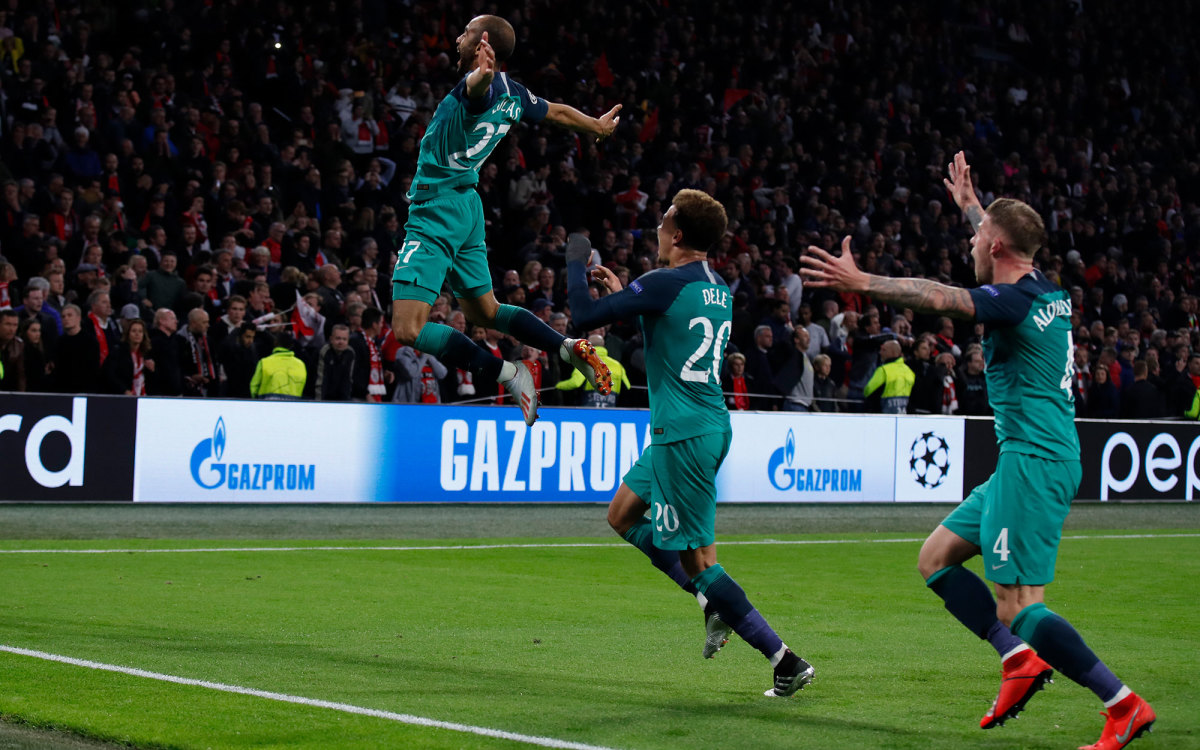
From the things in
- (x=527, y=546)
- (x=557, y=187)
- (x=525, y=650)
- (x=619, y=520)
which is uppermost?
(x=557, y=187)

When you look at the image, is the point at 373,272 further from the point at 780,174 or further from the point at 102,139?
the point at 780,174

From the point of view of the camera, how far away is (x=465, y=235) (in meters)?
8.07

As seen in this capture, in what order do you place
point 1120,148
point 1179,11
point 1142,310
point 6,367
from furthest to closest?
1. point 1179,11
2. point 1120,148
3. point 1142,310
4. point 6,367

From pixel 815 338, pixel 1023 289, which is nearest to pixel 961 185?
pixel 1023 289

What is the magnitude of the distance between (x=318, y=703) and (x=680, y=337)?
2333 millimetres

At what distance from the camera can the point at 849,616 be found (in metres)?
10.1

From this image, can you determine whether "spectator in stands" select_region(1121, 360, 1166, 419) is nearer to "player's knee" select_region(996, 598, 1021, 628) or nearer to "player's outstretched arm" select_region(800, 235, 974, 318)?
"player's knee" select_region(996, 598, 1021, 628)

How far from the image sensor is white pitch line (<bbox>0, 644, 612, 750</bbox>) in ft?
18.3

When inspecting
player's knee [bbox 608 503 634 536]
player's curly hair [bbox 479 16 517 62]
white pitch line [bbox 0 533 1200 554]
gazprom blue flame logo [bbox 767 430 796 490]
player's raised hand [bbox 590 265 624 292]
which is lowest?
white pitch line [bbox 0 533 1200 554]

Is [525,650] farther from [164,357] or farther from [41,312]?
[41,312]

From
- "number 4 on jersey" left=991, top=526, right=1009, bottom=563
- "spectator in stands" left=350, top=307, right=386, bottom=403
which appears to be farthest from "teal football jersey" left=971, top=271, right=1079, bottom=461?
"spectator in stands" left=350, top=307, right=386, bottom=403

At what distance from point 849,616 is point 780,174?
16.9 meters

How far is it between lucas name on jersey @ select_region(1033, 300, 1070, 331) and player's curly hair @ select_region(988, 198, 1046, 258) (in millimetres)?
259

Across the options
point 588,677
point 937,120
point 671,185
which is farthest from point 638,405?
point 937,120
